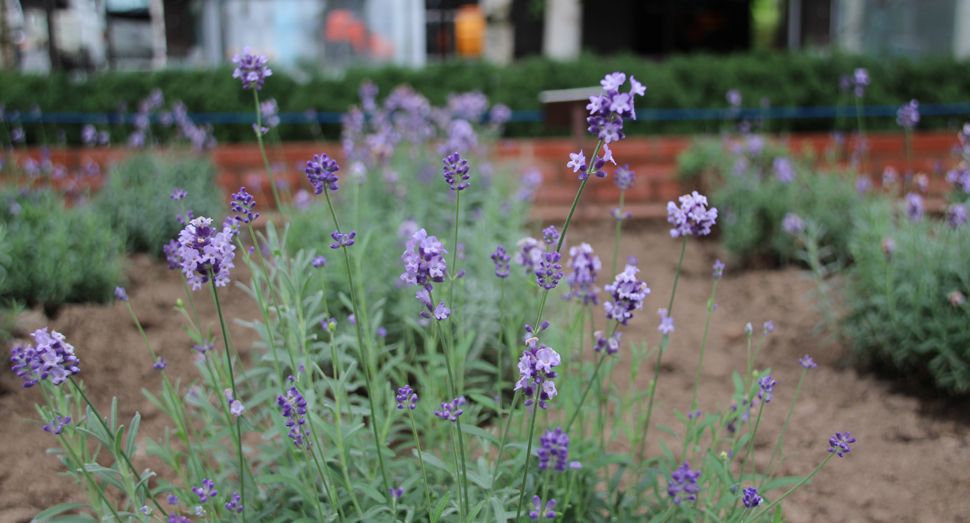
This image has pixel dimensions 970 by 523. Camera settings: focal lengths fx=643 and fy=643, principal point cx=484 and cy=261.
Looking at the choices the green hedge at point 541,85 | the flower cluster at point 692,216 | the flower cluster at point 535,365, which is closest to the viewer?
the flower cluster at point 535,365

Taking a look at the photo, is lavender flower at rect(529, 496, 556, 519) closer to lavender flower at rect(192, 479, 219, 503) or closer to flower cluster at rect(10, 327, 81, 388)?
lavender flower at rect(192, 479, 219, 503)

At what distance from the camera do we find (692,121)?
260 inches

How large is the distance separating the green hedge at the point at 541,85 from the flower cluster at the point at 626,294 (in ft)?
17.4

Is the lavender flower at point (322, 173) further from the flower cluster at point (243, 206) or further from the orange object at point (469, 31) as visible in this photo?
the orange object at point (469, 31)

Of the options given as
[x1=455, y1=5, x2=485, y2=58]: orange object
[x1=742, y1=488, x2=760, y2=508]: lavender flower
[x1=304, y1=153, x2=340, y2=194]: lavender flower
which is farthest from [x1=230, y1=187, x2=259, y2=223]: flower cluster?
[x1=455, y1=5, x2=485, y2=58]: orange object

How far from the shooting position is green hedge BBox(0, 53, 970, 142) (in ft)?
20.9

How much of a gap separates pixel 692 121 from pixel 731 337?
3713 millimetres

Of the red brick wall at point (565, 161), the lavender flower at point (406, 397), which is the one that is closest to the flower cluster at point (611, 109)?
the lavender flower at point (406, 397)

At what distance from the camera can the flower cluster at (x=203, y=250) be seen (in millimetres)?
1191

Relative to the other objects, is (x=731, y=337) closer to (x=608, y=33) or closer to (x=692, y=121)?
(x=692, y=121)

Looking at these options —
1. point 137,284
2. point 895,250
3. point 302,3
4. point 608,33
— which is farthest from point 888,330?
point 608,33

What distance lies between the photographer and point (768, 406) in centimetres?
271

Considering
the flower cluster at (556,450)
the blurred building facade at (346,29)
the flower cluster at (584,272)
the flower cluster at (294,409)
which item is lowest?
the flower cluster at (556,450)

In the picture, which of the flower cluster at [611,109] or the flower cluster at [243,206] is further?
the flower cluster at [243,206]
